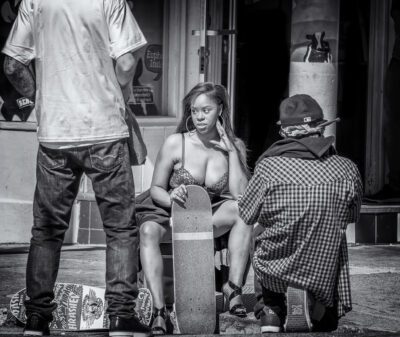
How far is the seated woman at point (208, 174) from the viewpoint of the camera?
241 inches

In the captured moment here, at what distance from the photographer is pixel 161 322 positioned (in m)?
5.71

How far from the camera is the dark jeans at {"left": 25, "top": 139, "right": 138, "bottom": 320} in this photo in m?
5.09

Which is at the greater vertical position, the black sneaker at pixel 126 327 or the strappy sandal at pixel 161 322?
the black sneaker at pixel 126 327

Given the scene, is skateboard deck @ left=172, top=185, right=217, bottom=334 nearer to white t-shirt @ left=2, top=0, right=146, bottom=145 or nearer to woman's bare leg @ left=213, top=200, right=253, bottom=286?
woman's bare leg @ left=213, top=200, right=253, bottom=286

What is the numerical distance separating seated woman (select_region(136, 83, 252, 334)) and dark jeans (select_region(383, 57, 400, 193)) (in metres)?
3.40

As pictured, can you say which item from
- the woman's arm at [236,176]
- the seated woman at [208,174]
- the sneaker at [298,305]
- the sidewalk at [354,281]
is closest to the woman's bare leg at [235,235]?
the seated woman at [208,174]

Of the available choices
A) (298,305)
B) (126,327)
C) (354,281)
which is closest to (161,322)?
(126,327)

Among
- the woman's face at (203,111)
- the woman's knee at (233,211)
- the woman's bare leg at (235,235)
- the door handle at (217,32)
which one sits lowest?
the woman's bare leg at (235,235)

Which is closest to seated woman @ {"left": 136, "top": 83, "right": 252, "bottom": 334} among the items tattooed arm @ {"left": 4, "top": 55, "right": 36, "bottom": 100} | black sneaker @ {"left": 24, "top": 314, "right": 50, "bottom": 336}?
black sneaker @ {"left": 24, "top": 314, "right": 50, "bottom": 336}

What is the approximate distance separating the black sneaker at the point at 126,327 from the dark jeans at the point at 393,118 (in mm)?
4831

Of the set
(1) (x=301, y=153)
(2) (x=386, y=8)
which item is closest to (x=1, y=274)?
(1) (x=301, y=153)

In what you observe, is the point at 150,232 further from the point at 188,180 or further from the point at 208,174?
the point at 208,174

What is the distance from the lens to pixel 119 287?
508 centimetres

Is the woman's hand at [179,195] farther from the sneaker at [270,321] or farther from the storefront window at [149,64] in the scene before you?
the storefront window at [149,64]
